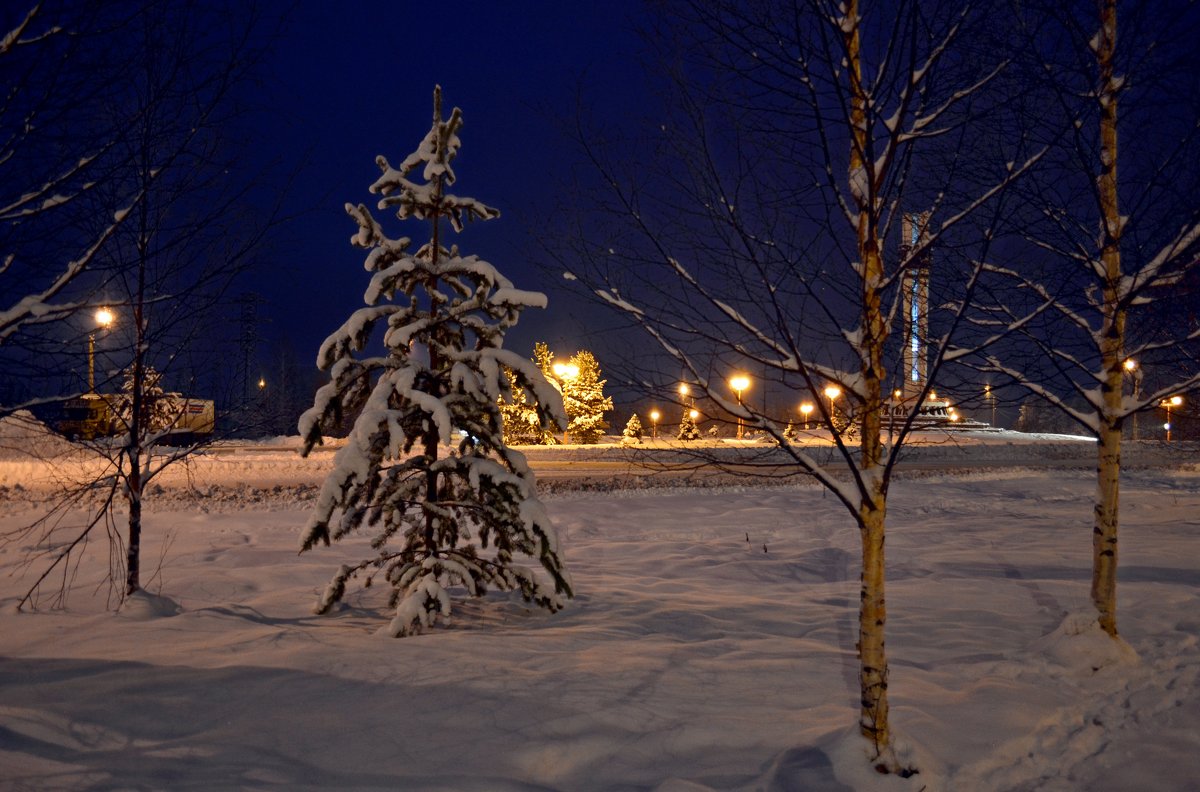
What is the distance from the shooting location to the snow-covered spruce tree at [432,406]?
21.0ft

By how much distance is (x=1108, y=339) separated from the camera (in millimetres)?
5820

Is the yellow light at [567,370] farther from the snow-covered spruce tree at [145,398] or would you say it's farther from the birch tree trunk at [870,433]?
the birch tree trunk at [870,433]

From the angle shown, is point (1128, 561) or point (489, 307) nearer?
point (489, 307)

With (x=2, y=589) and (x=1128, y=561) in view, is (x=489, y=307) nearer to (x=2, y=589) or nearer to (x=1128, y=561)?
(x=2, y=589)

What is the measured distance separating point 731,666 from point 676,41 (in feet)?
14.9

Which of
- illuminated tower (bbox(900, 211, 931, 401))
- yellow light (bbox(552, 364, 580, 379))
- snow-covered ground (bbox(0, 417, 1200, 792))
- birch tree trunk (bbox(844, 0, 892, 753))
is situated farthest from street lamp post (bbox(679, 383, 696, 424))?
yellow light (bbox(552, 364, 580, 379))

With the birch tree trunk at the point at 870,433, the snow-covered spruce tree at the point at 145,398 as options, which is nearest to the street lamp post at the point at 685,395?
the birch tree trunk at the point at 870,433

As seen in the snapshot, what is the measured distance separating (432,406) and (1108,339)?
5.58 meters

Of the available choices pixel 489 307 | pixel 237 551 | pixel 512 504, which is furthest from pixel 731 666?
pixel 237 551

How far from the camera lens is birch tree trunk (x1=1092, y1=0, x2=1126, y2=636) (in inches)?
225

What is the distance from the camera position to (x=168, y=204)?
657 cm

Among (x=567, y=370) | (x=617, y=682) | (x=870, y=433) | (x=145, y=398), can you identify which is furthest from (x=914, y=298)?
(x=567, y=370)

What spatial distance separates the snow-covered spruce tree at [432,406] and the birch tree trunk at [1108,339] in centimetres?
455

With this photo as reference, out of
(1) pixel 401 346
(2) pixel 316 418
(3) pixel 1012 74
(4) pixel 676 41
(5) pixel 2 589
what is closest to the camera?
(4) pixel 676 41
